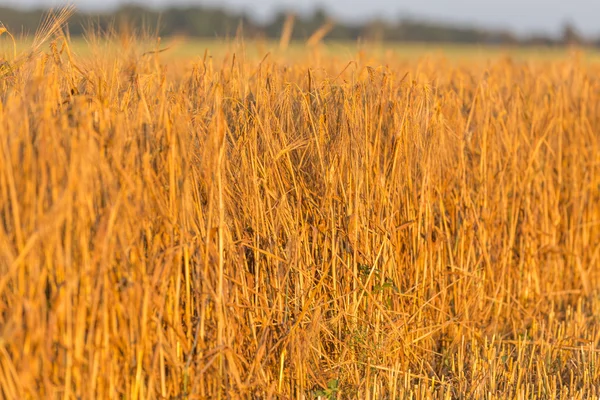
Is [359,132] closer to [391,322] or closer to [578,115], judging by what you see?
[391,322]

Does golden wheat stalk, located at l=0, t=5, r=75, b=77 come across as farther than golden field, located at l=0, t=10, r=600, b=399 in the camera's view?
Yes

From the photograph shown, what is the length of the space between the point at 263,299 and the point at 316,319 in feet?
0.56

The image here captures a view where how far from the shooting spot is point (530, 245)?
2988 millimetres

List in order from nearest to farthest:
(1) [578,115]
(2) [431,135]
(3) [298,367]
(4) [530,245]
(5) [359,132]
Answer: (3) [298,367], (5) [359,132], (2) [431,135], (4) [530,245], (1) [578,115]

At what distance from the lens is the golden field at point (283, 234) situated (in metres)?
1.63

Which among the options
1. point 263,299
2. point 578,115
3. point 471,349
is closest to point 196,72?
point 263,299

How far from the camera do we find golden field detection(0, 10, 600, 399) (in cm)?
163

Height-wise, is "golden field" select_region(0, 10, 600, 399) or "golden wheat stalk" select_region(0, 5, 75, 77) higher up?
"golden wheat stalk" select_region(0, 5, 75, 77)

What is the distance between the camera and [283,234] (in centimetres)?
218

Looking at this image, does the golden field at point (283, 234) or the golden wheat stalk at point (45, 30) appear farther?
the golden wheat stalk at point (45, 30)

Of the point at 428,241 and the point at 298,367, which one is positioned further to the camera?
the point at 428,241

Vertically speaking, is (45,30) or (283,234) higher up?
(45,30)

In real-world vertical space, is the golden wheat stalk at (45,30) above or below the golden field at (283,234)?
above

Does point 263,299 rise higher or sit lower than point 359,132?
lower
